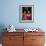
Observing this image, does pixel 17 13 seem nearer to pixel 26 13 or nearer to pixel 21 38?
pixel 26 13

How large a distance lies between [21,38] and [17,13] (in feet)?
2.85

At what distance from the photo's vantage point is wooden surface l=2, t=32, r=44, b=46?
3805mm

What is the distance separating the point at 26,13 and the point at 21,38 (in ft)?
2.94

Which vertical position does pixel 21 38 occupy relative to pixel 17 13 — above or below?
below

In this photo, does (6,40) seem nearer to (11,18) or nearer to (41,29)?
(11,18)

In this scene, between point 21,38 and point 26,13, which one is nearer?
point 21,38

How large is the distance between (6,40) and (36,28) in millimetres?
1058

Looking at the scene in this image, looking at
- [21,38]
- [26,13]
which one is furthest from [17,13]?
[21,38]

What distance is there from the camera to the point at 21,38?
3811 millimetres

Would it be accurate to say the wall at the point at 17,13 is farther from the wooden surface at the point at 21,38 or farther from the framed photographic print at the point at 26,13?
the wooden surface at the point at 21,38

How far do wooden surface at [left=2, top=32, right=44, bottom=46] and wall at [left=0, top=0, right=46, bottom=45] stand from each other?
549 millimetres

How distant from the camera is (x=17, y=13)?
14.0 feet

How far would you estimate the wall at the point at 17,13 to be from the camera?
14.0ft

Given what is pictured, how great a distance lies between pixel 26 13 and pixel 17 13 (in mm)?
282
